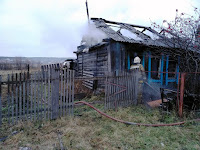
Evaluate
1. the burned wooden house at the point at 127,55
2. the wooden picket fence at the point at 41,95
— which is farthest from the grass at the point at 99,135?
the burned wooden house at the point at 127,55

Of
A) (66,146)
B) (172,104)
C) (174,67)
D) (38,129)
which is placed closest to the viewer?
(66,146)

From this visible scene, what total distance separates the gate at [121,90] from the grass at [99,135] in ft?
3.28

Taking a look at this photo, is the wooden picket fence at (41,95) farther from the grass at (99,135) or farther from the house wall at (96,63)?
the house wall at (96,63)

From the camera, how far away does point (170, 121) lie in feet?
13.4

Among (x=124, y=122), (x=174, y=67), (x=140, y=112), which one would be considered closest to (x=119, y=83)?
(x=140, y=112)

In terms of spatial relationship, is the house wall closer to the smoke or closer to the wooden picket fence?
the smoke

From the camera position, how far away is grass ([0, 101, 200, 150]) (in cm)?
284

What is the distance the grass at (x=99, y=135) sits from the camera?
2.84m

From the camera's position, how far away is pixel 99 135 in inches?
128

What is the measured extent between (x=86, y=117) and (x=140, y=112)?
6.96 feet

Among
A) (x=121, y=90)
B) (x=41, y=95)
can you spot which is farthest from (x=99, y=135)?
(x=121, y=90)

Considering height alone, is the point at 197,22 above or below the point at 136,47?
above

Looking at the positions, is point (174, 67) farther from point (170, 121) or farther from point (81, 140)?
point (81, 140)

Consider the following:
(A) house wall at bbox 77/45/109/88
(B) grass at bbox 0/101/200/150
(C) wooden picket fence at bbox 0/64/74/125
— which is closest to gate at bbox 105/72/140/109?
(B) grass at bbox 0/101/200/150
